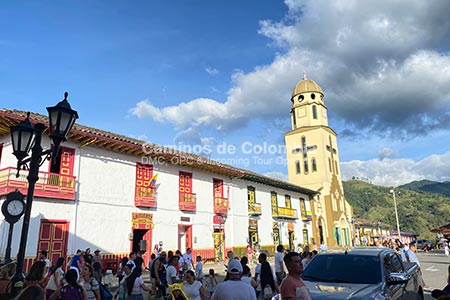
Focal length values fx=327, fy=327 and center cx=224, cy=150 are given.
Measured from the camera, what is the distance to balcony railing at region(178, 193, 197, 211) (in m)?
20.7

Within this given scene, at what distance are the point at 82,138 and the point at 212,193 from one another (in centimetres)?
1045

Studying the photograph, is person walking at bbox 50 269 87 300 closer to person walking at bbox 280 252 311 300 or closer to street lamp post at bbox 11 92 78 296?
street lamp post at bbox 11 92 78 296

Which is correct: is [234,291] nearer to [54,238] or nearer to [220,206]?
[54,238]

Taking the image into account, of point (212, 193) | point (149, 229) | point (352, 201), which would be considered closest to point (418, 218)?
point (352, 201)

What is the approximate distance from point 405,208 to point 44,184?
107 m

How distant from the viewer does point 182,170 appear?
21641 millimetres

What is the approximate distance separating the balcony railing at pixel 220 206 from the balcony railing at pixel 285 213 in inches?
287

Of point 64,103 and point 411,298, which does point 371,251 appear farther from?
point 64,103

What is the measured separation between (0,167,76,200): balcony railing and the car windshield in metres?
12.4

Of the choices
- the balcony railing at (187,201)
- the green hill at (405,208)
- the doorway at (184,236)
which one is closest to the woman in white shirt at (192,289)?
the balcony railing at (187,201)

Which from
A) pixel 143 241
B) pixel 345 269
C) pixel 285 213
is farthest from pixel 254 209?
pixel 345 269

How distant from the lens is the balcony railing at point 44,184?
13556 millimetres

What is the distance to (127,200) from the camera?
702 inches

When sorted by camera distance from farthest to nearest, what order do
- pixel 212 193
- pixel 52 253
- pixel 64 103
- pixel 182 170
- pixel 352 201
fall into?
1. pixel 352 201
2. pixel 212 193
3. pixel 182 170
4. pixel 52 253
5. pixel 64 103
